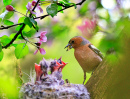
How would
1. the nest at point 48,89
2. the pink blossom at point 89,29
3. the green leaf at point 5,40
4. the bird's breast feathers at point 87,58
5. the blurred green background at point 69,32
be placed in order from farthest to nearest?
the bird's breast feathers at point 87,58 < the nest at point 48,89 < the green leaf at point 5,40 < the pink blossom at point 89,29 < the blurred green background at point 69,32

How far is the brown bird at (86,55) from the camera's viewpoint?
2.02 meters

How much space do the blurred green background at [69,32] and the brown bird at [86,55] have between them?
132mm

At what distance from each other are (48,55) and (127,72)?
13.3 ft

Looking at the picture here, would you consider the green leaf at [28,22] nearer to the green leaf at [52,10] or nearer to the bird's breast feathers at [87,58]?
the green leaf at [52,10]

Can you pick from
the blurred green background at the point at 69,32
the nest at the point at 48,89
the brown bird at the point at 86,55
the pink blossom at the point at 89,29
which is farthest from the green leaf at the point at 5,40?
the brown bird at the point at 86,55

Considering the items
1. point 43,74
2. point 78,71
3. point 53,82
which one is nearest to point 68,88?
point 53,82

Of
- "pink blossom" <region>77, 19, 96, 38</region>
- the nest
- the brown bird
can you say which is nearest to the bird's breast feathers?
the brown bird

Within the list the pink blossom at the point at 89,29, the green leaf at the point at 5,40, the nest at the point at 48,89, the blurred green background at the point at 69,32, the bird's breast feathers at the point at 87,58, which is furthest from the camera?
the bird's breast feathers at the point at 87,58

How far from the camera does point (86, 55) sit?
209 centimetres

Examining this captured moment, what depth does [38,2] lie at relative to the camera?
132 centimetres

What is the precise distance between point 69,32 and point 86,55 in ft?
3.21

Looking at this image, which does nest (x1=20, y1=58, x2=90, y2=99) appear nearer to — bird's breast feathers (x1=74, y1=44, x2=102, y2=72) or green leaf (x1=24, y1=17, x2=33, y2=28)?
bird's breast feathers (x1=74, y1=44, x2=102, y2=72)

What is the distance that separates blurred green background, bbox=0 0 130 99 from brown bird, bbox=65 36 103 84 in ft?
0.43

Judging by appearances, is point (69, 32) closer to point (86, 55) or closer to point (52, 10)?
point (86, 55)
